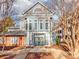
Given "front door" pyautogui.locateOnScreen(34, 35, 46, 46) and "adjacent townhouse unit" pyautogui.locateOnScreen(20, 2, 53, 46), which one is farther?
"front door" pyautogui.locateOnScreen(34, 35, 46, 46)

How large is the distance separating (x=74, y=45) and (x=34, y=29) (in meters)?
25.7

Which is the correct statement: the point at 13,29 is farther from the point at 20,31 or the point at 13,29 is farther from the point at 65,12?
the point at 65,12

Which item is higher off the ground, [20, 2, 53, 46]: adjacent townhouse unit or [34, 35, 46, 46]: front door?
[20, 2, 53, 46]: adjacent townhouse unit

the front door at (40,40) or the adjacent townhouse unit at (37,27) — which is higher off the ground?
the adjacent townhouse unit at (37,27)

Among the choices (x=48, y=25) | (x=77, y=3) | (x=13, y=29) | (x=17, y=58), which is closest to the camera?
(x=17, y=58)

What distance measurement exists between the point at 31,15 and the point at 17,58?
2922cm

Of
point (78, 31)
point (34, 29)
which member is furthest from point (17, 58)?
point (34, 29)

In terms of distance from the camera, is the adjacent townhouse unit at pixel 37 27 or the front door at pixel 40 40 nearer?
the adjacent townhouse unit at pixel 37 27

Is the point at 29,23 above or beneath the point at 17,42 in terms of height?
above

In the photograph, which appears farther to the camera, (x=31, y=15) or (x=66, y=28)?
(x=31, y=15)

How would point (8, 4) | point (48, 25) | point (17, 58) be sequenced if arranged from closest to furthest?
point (8, 4) < point (17, 58) < point (48, 25)

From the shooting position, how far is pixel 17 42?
5038cm

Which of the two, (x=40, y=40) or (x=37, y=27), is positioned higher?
(x=37, y=27)

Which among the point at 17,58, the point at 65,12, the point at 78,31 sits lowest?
the point at 17,58
